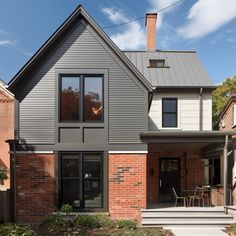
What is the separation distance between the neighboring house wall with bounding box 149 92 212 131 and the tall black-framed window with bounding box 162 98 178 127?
23 cm

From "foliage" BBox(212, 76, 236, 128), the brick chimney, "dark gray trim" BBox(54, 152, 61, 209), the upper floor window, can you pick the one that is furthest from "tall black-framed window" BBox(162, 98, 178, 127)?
"foliage" BBox(212, 76, 236, 128)

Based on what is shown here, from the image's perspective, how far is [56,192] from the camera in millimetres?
12844

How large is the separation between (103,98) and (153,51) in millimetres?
10572

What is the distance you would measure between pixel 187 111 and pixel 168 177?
379 cm

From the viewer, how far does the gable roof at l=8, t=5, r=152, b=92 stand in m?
12.9

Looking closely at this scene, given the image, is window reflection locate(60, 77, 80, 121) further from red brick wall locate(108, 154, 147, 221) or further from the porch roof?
the porch roof

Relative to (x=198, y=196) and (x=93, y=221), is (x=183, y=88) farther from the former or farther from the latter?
(x=93, y=221)

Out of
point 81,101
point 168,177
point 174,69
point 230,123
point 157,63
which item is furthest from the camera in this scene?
point 230,123

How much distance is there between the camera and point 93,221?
39.1ft

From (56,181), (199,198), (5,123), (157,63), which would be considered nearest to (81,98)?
(56,181)

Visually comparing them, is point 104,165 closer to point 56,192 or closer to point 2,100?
point 56,192

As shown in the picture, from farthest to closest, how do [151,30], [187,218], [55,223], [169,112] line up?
[151,30], [169,112], [187,218], [55,223]

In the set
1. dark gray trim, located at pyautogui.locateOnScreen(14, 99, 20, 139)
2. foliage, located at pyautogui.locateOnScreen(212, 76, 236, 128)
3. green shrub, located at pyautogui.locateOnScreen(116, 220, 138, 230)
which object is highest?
foliage, located at pyautogui.locateOnScreen(212, 76, 236, 128)

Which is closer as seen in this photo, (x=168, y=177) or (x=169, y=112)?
(x=168, y=177)
